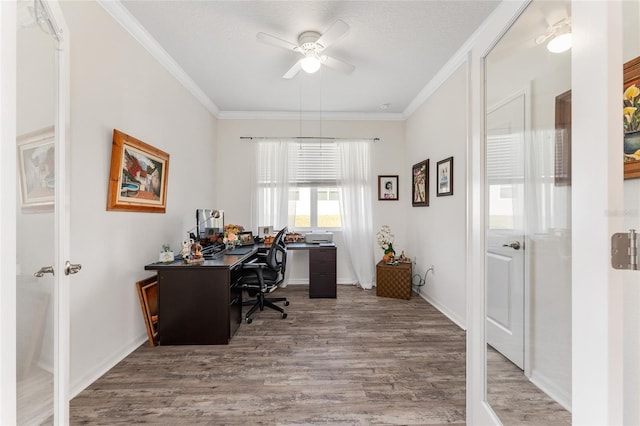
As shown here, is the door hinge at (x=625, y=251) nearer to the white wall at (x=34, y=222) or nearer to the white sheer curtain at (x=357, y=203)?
the white wall at (x=34, y=222)

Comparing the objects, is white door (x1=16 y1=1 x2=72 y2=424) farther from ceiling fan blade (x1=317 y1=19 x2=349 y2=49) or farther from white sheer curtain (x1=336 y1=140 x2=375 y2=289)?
white sheer curtain (x1=336 y1=140 x2=375 y2=289)

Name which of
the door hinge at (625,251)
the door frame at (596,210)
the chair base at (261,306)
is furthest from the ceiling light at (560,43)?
the chair base at (261,306)

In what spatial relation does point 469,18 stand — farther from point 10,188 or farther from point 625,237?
point 10,188

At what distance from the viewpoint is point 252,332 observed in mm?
2701

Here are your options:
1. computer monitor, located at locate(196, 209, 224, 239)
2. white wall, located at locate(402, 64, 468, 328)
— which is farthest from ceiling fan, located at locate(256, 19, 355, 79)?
computer monitor, located at locate(196, 209, 224, 239)

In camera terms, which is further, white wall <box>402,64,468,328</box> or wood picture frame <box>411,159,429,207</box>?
wood picture frame <box>411,159,429,207</box>

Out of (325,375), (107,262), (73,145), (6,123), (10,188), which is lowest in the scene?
(325,375)

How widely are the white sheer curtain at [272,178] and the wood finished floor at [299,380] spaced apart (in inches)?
73.5

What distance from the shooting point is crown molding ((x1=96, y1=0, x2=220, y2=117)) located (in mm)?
2055

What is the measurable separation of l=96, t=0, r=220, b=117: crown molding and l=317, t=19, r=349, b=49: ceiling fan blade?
1.51 metres

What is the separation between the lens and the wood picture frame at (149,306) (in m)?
2.41

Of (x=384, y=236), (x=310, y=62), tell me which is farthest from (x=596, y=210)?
(x=384, y=236)

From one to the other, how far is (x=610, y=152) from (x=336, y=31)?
6.49ft

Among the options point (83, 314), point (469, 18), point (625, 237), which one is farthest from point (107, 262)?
point (469, 18)
